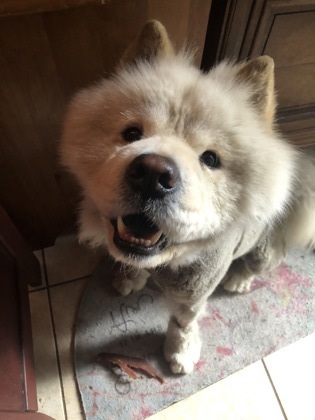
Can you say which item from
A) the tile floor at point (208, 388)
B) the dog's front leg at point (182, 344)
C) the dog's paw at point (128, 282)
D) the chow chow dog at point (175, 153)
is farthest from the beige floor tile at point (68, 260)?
the chow chow dog at point (175, 153)

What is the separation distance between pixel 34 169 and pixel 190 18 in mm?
683

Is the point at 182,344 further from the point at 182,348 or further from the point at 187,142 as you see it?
the point at 187,142

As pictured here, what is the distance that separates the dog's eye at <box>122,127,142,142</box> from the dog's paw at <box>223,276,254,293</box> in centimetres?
85

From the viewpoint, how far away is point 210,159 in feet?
2.45

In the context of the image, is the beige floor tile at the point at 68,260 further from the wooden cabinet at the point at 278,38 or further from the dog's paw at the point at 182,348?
the wooden cabinet at the point at 278,38

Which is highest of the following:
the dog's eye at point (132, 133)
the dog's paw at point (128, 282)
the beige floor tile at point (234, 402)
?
the dog's eye at point (132, 133)

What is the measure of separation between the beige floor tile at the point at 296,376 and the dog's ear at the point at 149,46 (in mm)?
1155

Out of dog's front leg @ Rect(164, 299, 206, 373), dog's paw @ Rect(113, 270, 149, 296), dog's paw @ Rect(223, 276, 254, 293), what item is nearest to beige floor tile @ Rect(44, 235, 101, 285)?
dog's paw @ Rect(113, 270, 149, 296)

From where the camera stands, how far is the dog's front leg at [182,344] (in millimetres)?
1181

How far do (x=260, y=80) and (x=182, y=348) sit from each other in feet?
3.02

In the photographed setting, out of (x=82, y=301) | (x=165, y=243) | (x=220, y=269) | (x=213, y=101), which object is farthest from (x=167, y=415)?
(x=213, y=101)

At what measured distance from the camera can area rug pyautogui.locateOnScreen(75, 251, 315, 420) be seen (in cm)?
123

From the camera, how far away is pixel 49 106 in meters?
0.99

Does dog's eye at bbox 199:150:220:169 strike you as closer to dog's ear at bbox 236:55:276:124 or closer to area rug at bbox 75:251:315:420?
dog's ear at bbox 236:55:276:124
